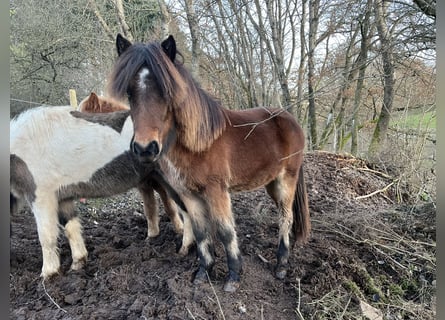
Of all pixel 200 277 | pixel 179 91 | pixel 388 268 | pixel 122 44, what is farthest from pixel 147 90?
pixel 388 268

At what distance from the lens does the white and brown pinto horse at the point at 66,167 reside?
10.0ft


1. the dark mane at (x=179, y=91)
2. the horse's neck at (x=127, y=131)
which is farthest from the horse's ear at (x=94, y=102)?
the dark mane at (x=179, y=91)

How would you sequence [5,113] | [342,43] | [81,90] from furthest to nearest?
[81,90] → [342,43] → [5,113]

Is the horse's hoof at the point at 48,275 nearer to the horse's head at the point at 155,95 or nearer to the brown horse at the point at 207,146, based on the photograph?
the brown horse at the point at 207,146

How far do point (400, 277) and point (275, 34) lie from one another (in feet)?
19.9

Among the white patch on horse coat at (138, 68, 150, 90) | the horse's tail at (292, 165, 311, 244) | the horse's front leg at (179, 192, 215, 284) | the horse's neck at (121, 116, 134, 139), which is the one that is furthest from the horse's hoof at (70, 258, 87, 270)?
the horse's tail at (292, 165, 311, 244)

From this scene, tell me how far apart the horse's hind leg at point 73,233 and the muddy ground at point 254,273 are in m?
0.13

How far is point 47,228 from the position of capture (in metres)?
3.09

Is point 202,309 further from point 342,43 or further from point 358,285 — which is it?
point 342,43

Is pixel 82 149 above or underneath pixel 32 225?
above

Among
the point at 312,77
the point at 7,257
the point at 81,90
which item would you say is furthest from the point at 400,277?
the point at 81,90

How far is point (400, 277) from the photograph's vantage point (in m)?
2.98

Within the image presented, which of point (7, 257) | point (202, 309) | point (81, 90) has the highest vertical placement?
point (81, 90)

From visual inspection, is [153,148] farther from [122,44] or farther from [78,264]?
[78,264]
